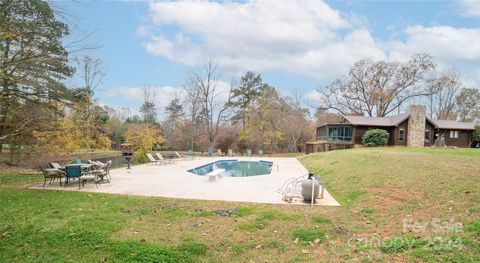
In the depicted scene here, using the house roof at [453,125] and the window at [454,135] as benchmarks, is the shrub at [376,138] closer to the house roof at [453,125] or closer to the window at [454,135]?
the house roof at [453,125]

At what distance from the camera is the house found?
2644 cm

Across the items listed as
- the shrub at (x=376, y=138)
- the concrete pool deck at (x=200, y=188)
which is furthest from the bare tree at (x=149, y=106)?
the concrete pool deck at (x=200, y=188)

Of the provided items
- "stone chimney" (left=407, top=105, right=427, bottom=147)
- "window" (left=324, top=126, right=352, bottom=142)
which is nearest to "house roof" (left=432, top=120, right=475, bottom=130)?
"stone chimney" (left=407, top=105, right=427, bottom=147)

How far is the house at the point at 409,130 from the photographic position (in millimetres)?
26438

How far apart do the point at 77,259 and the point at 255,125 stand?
1173 inches

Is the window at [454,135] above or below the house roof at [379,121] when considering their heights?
below

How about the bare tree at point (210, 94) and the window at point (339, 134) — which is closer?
the window at point (339, 134)

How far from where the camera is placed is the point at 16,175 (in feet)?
39.5

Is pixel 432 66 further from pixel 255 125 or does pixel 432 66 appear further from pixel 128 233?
pixel 128 233

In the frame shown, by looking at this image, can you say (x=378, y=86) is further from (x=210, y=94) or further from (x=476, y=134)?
(x=210, y=94)

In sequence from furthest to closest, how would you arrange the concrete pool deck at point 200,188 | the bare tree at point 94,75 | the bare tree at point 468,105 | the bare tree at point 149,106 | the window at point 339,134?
the bare tree at point 149,106
the bare tree at point 468,105
the window at point 339,134
the bare tree at point 94,75
the concrete pool deck at point 200,188

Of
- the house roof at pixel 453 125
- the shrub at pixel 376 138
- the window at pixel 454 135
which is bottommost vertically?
the shrub at pixel 376 138

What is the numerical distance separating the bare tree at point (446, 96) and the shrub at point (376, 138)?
1513 cm

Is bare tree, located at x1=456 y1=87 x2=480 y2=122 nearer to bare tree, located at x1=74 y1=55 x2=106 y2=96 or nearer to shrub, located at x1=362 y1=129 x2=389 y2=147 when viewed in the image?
shrub, located at x1=362 y1=129 x2=389 y2=147
